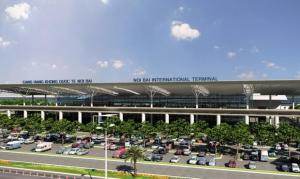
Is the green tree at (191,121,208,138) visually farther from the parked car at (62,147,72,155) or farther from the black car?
the parked car at (62,147,72,155)

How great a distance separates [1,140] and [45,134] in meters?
14.5

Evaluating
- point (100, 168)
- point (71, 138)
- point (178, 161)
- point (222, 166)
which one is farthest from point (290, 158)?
point (71, 138)

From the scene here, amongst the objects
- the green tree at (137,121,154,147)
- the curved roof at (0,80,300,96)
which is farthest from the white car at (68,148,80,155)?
the curved roof at (0,80,300,96)

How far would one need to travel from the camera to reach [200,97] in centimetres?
13350

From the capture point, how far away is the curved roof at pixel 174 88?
10425 cm

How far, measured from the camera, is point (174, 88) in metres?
119

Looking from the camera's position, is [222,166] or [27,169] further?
[222,166]

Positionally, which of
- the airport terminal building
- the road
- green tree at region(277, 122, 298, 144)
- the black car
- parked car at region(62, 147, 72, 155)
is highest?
the airport terminal building

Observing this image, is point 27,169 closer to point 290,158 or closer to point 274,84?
point 290,158

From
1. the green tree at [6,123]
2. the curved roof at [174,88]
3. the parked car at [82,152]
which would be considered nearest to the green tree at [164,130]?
the curved roof at [174,88]

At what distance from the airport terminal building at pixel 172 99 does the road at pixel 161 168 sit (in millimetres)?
23559

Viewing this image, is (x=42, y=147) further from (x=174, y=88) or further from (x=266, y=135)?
(x=266, y=135)

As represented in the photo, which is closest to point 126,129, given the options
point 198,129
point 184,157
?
point 198,129

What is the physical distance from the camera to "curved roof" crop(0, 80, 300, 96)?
10425cm
